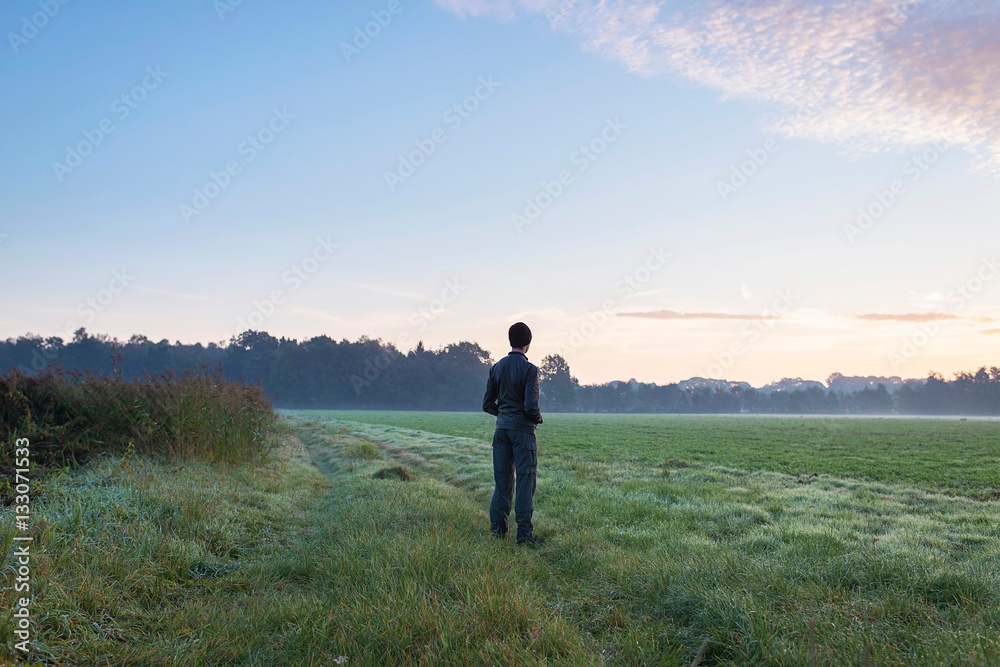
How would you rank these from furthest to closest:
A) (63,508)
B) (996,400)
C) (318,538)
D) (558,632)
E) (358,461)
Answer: (996,400) < (358,461) < (318,538) < (63,508) < (558,632)

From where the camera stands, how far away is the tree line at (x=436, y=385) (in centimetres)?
11450

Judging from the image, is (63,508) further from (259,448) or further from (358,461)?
(358,461)

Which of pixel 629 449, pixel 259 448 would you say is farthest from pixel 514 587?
pixel 629 449

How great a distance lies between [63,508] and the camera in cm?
573

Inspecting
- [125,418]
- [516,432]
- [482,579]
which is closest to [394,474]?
[125,418]

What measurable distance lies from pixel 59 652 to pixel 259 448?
949cm

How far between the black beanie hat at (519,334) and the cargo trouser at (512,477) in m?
1.08

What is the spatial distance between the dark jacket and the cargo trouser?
13 cm

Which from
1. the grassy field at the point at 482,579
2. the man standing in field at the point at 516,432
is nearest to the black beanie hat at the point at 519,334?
the man standing in field at the point at 516,432

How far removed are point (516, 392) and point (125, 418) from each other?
722cm

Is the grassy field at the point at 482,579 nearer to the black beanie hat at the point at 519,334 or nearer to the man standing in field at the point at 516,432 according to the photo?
the man standing in field at the point at 516,432

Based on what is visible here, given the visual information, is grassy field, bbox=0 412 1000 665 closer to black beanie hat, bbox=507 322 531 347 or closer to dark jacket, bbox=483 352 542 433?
dark jacket, bbox=483 352 542 433

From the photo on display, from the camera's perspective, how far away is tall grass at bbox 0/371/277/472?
25.3ft

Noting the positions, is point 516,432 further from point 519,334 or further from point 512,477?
point 519,334
